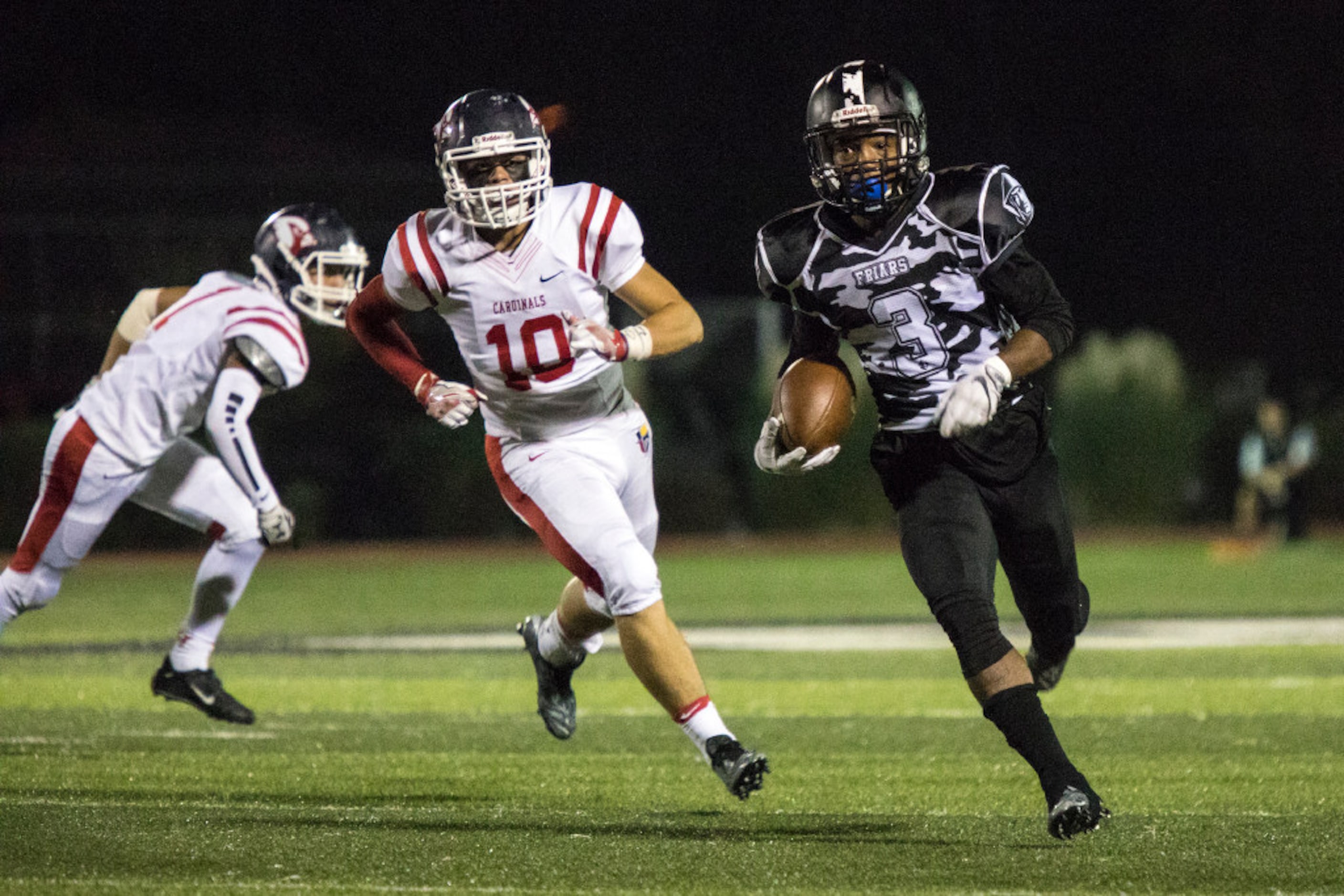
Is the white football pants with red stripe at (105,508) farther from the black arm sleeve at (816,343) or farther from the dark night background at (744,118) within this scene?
the dark night background at (744,118)

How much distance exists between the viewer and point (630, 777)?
225 inches

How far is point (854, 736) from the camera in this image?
675cm

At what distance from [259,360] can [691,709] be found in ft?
7.95

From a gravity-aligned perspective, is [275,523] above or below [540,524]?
below

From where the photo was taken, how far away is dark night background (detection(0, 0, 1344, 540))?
27.7 metres

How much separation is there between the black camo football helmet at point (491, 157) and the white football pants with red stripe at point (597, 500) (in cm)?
65

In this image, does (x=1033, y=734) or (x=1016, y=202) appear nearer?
(x=1033, y=734)

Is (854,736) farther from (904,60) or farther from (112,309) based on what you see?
(904,60)

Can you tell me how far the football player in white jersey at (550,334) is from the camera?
4758 mm

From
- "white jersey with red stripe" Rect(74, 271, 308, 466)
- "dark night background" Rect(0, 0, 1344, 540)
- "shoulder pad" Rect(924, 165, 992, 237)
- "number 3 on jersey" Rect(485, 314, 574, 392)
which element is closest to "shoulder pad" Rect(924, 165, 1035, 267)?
"shoulder pad" Rect(924, 165, 992, 237)

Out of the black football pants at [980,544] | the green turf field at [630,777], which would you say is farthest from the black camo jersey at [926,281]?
the green turf field at [630,777]

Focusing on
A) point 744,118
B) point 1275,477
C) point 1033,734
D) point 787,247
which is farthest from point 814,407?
point 744,118

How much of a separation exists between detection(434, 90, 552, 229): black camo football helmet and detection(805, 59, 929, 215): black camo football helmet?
0.75 m

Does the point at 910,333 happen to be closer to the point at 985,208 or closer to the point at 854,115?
the point at 985,208
